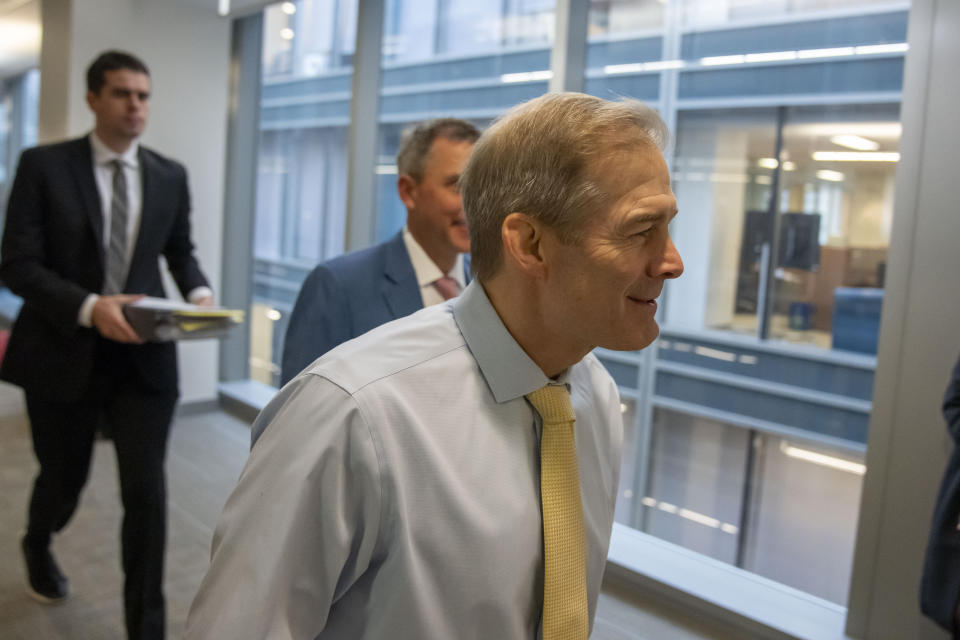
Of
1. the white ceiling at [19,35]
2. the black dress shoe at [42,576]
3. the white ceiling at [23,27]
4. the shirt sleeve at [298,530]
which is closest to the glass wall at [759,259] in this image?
the white ceiling at [23,27]

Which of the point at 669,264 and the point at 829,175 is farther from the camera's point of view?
the point at 829,175

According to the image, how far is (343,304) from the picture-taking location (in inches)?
72.2

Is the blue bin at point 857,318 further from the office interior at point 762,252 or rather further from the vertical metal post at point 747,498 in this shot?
the vertical metal post at point 747,498

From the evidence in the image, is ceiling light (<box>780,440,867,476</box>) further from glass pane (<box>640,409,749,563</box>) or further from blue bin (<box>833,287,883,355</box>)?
blue bin (<box>833,287,883,355</box>)

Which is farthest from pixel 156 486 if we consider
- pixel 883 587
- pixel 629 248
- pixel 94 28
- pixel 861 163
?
pixel 94 28

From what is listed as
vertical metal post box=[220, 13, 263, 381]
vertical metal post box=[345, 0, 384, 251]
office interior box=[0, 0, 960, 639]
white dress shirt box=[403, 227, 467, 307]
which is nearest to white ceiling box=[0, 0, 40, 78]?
vertical metal post box=[220, 13, 263, 381]

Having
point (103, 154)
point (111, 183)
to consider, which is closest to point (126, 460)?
point (111, 183)

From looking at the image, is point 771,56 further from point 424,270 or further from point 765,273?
point 424,270

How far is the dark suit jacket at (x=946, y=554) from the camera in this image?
6.76 ft

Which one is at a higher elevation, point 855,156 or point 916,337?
point 855,156

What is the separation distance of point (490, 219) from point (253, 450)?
44cm

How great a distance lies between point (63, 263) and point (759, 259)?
102 inches

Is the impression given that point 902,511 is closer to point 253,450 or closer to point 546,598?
point 546,598

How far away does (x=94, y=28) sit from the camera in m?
4.68
